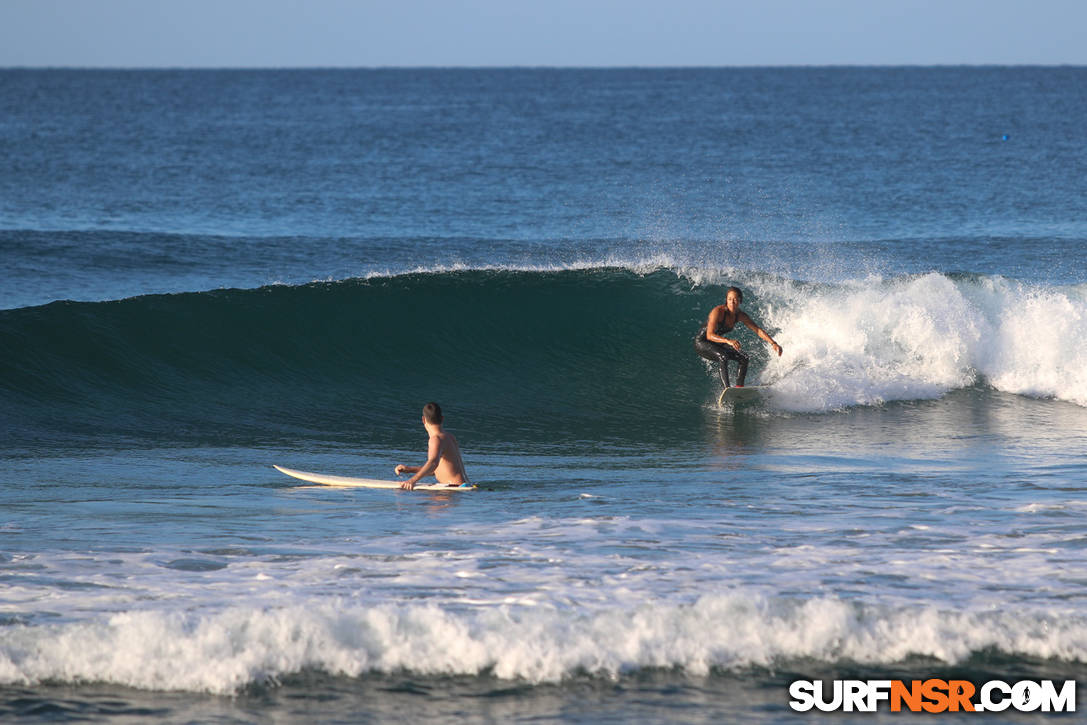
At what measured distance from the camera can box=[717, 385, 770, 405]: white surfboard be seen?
12.4 m

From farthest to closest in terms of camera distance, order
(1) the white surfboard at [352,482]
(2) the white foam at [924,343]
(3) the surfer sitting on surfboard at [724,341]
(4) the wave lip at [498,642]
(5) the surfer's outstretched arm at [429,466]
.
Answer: (2) the white foam at [924,343]
(3) the surfer sitting on surfboard at [724,341]
(1) the white surfboard at [352,482]
(5) the surfer's outstretched arm at [429,466]
(4) the wave lip at [498,642]

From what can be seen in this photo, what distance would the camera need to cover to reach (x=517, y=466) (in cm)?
1010

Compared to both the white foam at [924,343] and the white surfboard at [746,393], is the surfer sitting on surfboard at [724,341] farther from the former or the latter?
the white foam at [924,343]

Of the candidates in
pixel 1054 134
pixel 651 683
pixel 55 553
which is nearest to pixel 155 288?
pixel 55 553

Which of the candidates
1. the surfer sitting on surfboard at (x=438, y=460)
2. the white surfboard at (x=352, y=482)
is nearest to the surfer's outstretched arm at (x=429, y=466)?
the surfer sitting on surfboard at (x=438, y=460)

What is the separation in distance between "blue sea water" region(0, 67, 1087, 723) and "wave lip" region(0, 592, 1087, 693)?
0.06ft

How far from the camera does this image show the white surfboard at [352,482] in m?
8.77

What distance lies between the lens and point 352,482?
8961 mm

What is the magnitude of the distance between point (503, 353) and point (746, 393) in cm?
380

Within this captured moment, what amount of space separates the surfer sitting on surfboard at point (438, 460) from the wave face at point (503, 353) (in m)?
2.60

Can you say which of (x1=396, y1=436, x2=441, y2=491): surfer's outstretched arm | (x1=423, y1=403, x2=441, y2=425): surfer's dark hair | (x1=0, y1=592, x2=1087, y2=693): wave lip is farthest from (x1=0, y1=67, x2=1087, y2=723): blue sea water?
(x1=423, y1=403, x2=441, y2=425): surfer's dark hair

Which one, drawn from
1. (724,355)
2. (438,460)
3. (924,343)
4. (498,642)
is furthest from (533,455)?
(924,343)

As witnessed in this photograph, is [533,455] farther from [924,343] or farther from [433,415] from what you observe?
[924,343]

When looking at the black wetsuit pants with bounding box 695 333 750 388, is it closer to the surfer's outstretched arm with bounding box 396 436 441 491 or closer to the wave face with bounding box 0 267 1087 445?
the wave face with bounding box 0 267 1087 445
